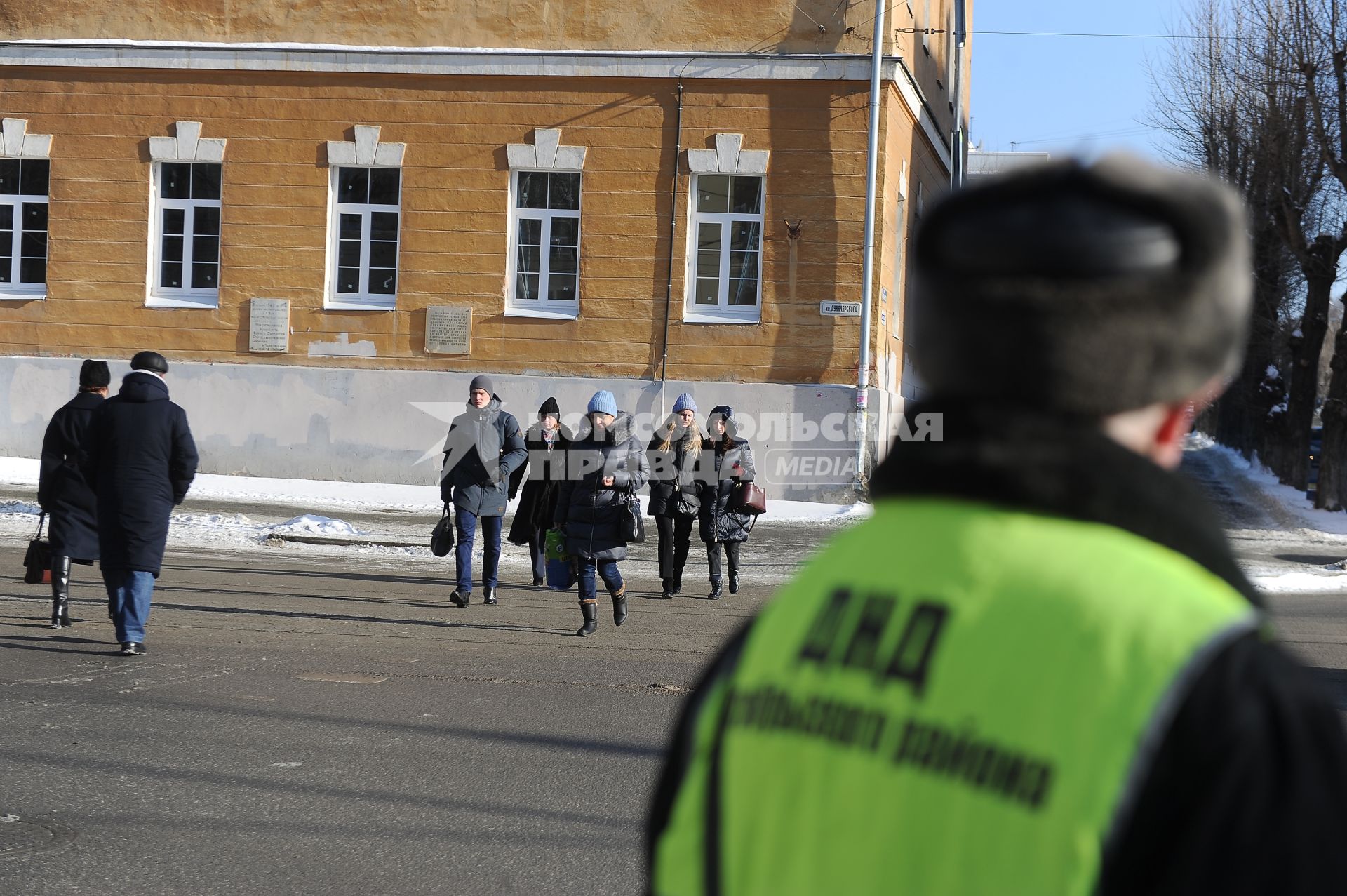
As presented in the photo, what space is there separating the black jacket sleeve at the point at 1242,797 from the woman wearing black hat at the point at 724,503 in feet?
38.0

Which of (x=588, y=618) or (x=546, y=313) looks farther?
(x=546, y=313)

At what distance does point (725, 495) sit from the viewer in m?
12.8

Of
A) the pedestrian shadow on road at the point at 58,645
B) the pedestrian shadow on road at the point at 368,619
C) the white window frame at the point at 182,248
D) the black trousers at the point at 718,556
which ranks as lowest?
the pedestrian shadow on road at the point at 368,619

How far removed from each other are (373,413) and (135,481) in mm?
13420

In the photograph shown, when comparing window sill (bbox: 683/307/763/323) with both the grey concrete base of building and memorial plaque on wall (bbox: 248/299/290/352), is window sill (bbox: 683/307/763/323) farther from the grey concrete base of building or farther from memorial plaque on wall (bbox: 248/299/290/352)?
memorial plaque on wall (bbox: 248/299/290/352)

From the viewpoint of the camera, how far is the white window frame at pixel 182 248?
22.4 m

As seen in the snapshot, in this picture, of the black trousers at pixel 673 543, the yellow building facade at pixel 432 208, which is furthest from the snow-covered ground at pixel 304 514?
the black trousers at pixel 673 543

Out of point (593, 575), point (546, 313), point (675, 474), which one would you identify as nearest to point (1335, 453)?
point (546, 313)

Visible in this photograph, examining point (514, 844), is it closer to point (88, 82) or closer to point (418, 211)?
point (418, 211)

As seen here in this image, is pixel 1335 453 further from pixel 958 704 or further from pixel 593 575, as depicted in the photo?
pixel 958 704

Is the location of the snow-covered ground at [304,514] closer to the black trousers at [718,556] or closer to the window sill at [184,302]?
the window sill at [184,302]

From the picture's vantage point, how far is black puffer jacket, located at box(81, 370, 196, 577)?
28.0 feet

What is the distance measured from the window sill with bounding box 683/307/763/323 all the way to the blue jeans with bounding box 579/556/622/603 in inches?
449

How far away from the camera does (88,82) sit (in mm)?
22297
